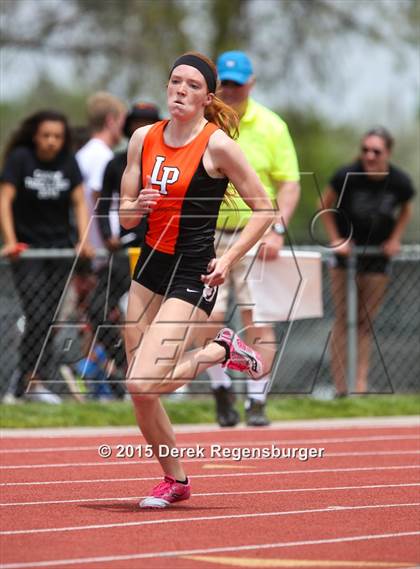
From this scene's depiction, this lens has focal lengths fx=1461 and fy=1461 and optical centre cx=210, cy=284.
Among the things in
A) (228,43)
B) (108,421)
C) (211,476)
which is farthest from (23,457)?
(228,43)

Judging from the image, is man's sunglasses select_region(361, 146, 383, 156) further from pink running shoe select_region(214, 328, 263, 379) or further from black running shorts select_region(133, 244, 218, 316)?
black running shorts select_region(133, 244, 218, 316)

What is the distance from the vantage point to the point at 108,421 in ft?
37.7

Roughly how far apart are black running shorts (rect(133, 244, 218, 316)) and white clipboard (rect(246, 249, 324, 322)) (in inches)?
141

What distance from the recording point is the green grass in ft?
37.4

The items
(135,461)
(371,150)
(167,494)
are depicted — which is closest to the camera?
(167,494)

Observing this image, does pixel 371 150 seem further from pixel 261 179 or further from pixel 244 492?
A: pixel 244 492

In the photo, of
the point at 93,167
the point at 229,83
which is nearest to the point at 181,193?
the point at 229,83

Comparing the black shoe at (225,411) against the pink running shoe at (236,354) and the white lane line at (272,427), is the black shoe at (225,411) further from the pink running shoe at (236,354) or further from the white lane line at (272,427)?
the pink running shoe at (236,354)

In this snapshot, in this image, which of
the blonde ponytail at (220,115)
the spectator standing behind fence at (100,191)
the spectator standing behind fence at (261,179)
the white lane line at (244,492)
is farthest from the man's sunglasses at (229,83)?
the white lane line at (244,492)

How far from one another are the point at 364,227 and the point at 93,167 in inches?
99.0

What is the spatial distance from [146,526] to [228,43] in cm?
2259

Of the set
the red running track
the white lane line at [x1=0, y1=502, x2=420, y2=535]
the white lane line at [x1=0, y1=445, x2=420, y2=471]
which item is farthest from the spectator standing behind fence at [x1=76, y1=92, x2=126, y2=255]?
the white lane line at [x1=0, y1=502, x2=420, y2=535]

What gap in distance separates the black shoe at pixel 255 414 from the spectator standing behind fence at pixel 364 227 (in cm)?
211

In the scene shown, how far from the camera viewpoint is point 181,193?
7.27 meters
